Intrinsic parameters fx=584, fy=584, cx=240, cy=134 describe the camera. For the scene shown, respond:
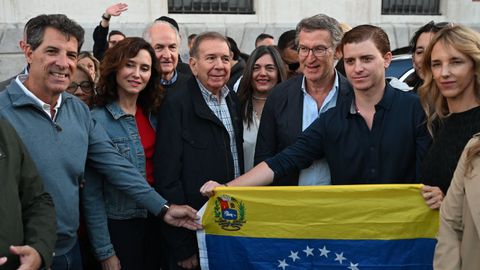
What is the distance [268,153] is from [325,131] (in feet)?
1.55

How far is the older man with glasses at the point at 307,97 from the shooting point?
11.8 feet

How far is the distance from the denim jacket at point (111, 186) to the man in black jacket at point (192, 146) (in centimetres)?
14

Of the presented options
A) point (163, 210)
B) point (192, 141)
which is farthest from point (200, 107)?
point (163, 210)

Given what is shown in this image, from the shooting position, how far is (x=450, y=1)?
13398 mm

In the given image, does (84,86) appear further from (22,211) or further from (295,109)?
(22,211)

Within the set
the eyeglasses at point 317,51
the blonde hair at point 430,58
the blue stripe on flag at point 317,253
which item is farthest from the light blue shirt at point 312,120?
the blonde hair at point 430,58

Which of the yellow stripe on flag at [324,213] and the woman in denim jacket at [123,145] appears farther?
the woman in denim jacket at [123,145]

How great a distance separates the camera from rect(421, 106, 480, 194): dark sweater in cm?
279

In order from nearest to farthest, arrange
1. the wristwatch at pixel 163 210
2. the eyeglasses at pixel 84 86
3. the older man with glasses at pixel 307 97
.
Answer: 1. the wristwatch at pixel 163 210
2. the older man with glasses at pixel 307 97
3. the eyeglasses at pixel 84 86

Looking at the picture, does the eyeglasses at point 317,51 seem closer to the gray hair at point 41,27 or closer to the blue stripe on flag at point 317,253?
the blue stripe on flag at point 317,253

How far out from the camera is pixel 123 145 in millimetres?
3447

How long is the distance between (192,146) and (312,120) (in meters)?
0.76

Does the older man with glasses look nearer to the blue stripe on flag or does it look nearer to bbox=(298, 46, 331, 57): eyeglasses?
bbox=(298, 46, 331, 57): eyeglasses

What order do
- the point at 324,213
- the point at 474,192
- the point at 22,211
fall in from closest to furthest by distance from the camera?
the point at 474,192 → the point at 22,211 → the point at 324,213
